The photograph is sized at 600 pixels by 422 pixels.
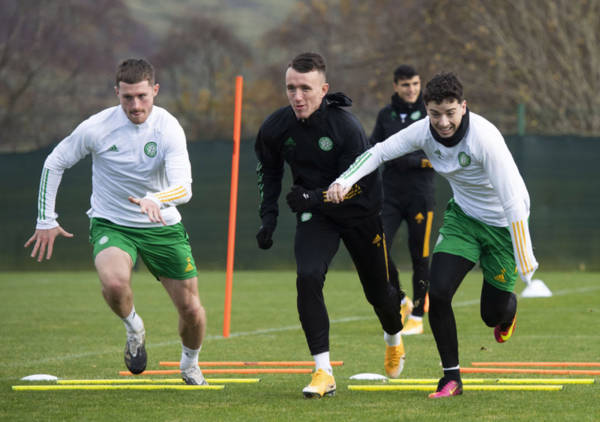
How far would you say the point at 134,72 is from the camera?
6.59m

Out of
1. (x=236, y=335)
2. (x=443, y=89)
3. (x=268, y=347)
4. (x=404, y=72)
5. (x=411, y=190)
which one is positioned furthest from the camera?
(x=236, y=335)

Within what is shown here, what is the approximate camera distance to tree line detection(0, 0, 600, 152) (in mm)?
24109

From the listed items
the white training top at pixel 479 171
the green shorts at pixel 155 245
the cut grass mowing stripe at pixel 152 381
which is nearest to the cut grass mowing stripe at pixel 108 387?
the cut grass mowing stripe at pixel 152 381

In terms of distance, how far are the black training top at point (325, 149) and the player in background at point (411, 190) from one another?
337cm

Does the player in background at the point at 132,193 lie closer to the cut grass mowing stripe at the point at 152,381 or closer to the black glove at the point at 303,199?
the cut grass mowing stripe at the point at 152,381

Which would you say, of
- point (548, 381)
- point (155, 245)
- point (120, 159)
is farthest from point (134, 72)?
point (548, 381)

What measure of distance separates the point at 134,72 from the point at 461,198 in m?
2.19

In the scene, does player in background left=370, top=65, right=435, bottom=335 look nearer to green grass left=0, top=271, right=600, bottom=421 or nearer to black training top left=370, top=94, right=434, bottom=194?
black training top left=370, top=94, right=434, bottom=194

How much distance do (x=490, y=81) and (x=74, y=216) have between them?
38.9 ft

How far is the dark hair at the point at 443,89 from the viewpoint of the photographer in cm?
588

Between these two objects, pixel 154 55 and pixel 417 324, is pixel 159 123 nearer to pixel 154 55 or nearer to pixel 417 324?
pixel 417 324

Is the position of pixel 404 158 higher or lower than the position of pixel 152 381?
higher

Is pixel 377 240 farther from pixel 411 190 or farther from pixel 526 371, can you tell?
pixel 411 190

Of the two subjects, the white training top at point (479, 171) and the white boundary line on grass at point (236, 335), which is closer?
the white training top at point (479, 171)
